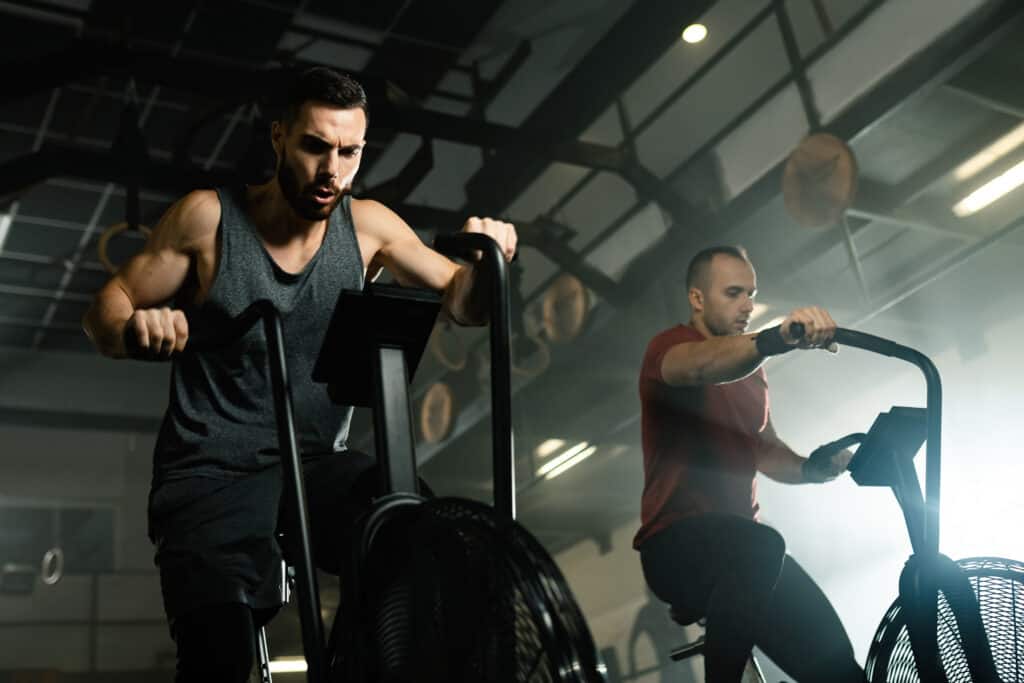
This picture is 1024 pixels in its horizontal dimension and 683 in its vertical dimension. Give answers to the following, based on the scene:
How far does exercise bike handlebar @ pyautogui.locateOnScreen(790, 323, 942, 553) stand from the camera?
1855 millimetres

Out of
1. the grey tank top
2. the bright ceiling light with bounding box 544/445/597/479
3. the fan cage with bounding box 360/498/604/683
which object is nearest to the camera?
the fan cage with bounding box 360/498/604/683

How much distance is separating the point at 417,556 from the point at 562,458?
614 centimetres

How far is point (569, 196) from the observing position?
7312mm

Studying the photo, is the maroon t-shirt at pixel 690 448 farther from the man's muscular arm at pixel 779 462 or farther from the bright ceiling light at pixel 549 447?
the bright ceiling light at pixel 549 447

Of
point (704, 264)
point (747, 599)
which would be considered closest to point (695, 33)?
point (704, 264)

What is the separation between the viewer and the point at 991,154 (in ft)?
16.8

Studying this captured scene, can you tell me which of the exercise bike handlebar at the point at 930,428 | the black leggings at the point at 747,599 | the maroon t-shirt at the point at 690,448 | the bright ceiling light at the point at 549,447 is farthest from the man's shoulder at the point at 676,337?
the bright ceiling light at the point at 549,447

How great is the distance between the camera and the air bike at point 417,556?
1190 millimetres

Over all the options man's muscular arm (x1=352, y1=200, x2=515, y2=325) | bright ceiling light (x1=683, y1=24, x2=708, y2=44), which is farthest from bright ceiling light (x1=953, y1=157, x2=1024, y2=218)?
man's muscular arm (x1=352, y1=200, x2=515, y2=325)

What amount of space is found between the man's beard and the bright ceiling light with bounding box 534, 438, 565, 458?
5.71 meters

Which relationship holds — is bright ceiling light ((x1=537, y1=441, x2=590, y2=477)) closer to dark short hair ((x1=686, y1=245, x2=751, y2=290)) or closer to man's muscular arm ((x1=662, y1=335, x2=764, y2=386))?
dark short hair ((x1=686, y1=245, x2=751, y2=290))

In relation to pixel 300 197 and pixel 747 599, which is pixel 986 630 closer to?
pixel 747 599

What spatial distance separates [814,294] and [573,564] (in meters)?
3.87

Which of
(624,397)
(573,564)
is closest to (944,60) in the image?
(624,397)
